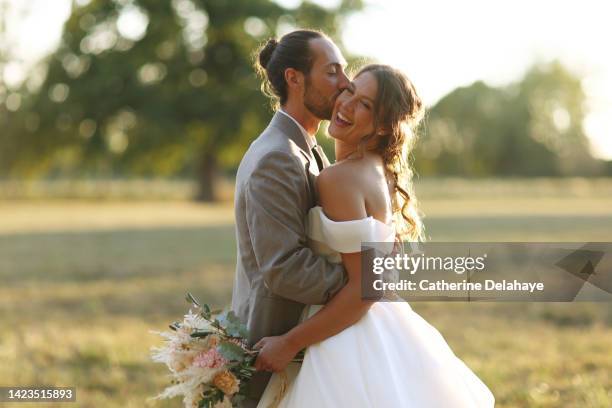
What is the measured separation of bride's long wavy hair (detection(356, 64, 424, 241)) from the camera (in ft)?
10.2

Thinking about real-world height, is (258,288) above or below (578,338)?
above

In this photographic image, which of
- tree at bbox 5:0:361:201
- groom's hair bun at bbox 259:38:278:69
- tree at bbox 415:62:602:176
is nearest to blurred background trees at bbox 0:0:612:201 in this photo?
tree at bbox 5:0:361:201

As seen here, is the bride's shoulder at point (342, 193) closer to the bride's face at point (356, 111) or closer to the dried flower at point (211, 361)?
the bride's face at point (356, 111)

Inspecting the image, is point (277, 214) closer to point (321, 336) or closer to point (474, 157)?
point (321, 336)

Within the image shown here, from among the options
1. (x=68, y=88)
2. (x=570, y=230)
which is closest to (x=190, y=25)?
(x=68, y=88)

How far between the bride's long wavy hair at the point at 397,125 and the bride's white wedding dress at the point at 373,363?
31 centimetres

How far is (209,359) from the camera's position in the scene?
10.5 ft

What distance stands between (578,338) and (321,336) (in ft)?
18.5

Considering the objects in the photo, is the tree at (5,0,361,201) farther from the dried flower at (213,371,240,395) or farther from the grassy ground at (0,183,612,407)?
the dried flower at (213,371,240,395)

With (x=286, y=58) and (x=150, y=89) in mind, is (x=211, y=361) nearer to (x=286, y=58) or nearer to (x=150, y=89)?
(x=286, y=58)

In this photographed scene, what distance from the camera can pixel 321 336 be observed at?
10.3 ft

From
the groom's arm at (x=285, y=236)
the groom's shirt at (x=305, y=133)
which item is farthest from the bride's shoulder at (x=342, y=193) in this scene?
the groom's shirt at (x=305, y=133)

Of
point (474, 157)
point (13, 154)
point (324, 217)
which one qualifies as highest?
point (324, 217)

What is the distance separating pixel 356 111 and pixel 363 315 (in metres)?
0.80
